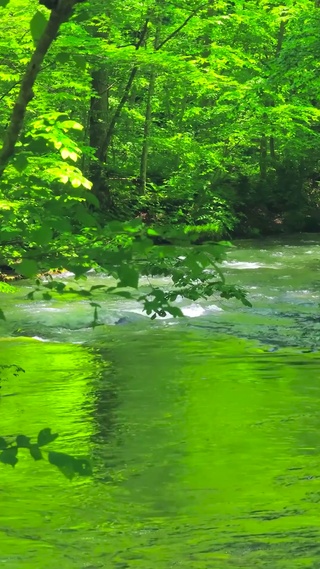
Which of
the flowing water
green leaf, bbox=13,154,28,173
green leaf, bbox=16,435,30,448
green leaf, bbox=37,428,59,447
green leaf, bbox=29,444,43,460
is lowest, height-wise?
the flowing water

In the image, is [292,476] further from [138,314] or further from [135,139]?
[135,139]

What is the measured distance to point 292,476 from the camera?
4727 millimetres

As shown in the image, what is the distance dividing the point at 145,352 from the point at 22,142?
660cm

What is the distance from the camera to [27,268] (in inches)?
72.0

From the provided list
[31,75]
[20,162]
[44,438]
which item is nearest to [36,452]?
[44,438]

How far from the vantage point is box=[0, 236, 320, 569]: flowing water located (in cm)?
386

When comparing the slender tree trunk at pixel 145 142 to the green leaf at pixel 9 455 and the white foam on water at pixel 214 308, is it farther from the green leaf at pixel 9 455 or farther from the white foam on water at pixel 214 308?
the green leaf at pixel 9 455

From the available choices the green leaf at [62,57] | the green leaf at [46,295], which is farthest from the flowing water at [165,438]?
the green leaf at [62,57]

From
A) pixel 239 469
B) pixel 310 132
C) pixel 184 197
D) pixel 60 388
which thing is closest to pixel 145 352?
pixel 60 388

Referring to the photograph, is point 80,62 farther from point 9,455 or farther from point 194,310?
point 194,310

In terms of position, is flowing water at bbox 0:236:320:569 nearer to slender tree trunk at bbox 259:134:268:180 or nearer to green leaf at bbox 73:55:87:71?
green leaf at bbox 73:55:87:71

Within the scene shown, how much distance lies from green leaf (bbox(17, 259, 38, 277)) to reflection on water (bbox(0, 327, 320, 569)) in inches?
87.4

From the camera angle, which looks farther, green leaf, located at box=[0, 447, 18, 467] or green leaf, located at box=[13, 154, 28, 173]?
green leaf, located at box=[13, 154, 28, 173]

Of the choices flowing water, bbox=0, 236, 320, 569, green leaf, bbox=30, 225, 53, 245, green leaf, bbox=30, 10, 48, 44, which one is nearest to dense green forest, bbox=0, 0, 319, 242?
flowing water, bbox=0, 236, 320, 569
